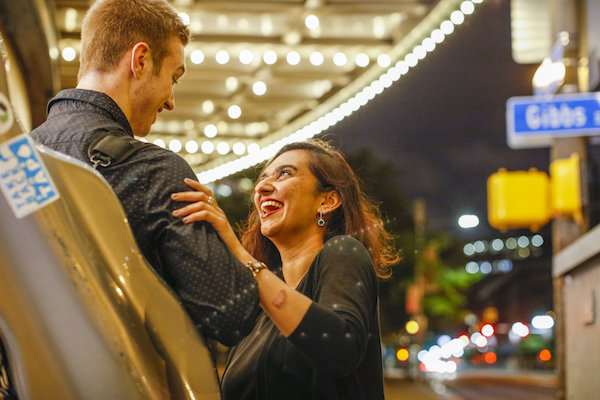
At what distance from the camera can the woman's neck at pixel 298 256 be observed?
2.89 metres

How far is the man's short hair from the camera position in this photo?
200 cm

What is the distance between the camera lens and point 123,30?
1.99 metres

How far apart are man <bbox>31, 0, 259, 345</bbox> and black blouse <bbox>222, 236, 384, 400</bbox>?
1.19ft

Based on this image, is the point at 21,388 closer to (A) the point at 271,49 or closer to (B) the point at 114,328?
(B) the point at 114,328

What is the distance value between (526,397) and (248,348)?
77.6 feet

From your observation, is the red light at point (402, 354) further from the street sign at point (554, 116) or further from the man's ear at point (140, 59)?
the man's ear at point (140, 59)

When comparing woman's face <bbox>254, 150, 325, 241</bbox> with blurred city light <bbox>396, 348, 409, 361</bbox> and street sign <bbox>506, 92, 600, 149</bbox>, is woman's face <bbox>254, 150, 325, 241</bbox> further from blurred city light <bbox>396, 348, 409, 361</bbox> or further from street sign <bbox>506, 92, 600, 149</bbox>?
blurred city light <bbox>396, 348, 409, 361</bbox>

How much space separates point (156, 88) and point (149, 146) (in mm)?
Result: 267

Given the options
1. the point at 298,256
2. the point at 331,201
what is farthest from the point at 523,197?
the point at 298,256

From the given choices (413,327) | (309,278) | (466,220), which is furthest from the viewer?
(466,220)

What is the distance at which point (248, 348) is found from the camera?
2.63 m

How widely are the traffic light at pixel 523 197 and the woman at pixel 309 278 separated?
256 inches

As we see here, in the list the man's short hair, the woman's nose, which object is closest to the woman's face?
the woman's nose

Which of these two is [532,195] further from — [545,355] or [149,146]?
[545,355]
